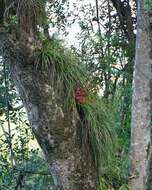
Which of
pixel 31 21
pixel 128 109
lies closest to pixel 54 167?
pixel 31 21

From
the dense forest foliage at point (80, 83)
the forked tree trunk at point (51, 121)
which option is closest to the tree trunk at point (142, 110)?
the dense forest foliage at point (80, 83)

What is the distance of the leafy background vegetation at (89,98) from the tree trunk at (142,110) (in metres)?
0.09

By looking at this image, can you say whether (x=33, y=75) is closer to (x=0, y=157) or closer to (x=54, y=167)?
(x=54, y=167)

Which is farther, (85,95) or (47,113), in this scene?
(85,95)

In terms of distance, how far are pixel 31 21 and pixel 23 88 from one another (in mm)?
313

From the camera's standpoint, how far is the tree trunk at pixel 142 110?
2.76m

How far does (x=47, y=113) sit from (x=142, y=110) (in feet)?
2.66

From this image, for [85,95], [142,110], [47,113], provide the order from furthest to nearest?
[142,110], [85,95], [47,113]

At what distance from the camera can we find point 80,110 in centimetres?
238

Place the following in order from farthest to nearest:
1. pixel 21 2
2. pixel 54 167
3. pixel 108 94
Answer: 1. pixel 108 94
2. pixel 54 167
3. pixel 21 2

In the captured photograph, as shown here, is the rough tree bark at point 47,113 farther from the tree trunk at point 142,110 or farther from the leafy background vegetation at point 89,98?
the tree trunk at point 142,110

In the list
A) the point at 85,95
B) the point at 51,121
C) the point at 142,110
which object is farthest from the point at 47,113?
the point at 142,110

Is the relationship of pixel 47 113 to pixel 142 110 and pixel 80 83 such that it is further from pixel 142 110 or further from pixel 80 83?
pixel 142 110

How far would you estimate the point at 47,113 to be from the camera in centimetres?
217
